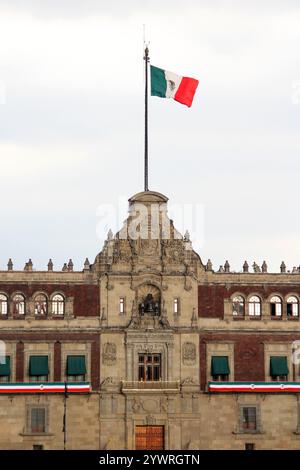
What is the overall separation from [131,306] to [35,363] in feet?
28.1

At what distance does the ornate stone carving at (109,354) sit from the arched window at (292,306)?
13932mm

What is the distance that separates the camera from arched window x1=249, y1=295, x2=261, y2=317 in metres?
120

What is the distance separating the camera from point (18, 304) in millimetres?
119125

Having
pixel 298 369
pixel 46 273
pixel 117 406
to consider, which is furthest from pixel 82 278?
pixel 298 369

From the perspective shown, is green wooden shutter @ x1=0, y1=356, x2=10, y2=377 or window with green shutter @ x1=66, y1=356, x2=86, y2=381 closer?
green wooden shutter @ x1=0, y1=356, x2=10, y2=377

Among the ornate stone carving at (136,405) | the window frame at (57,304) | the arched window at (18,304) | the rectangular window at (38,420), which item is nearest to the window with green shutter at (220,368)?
the ornate stone carving at (136,405)

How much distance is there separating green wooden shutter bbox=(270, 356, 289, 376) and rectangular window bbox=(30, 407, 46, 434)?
17.8 m

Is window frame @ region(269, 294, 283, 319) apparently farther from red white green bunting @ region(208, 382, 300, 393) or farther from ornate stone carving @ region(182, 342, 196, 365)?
ornate stone carving @ region(182, 342, 196, 365)

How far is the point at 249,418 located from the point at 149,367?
338 inches

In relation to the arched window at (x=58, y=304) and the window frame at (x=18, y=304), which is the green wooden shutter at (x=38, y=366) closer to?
the window frame at (x=18, y=304)

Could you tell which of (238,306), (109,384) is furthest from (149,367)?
(238,306)

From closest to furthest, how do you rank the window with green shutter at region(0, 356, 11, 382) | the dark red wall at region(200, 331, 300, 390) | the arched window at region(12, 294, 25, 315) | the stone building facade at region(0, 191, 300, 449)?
the window with green shutter at region(0, 356, 11, 382), the stone building facade at region(0, 191, 300, 449), the arched window at region(12, 294, 25, 315), the dark red wall at region(200, 331, 300, 390)

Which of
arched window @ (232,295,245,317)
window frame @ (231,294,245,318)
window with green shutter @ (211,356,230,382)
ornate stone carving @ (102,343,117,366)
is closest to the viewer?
ornate stone carving @ (102,343,117,366)

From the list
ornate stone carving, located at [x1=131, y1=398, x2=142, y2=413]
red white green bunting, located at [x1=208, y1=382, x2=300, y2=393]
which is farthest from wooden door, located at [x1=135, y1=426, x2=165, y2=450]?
red white green bunting, located at [x1=208, y1=382, x2=300, y2=393]
